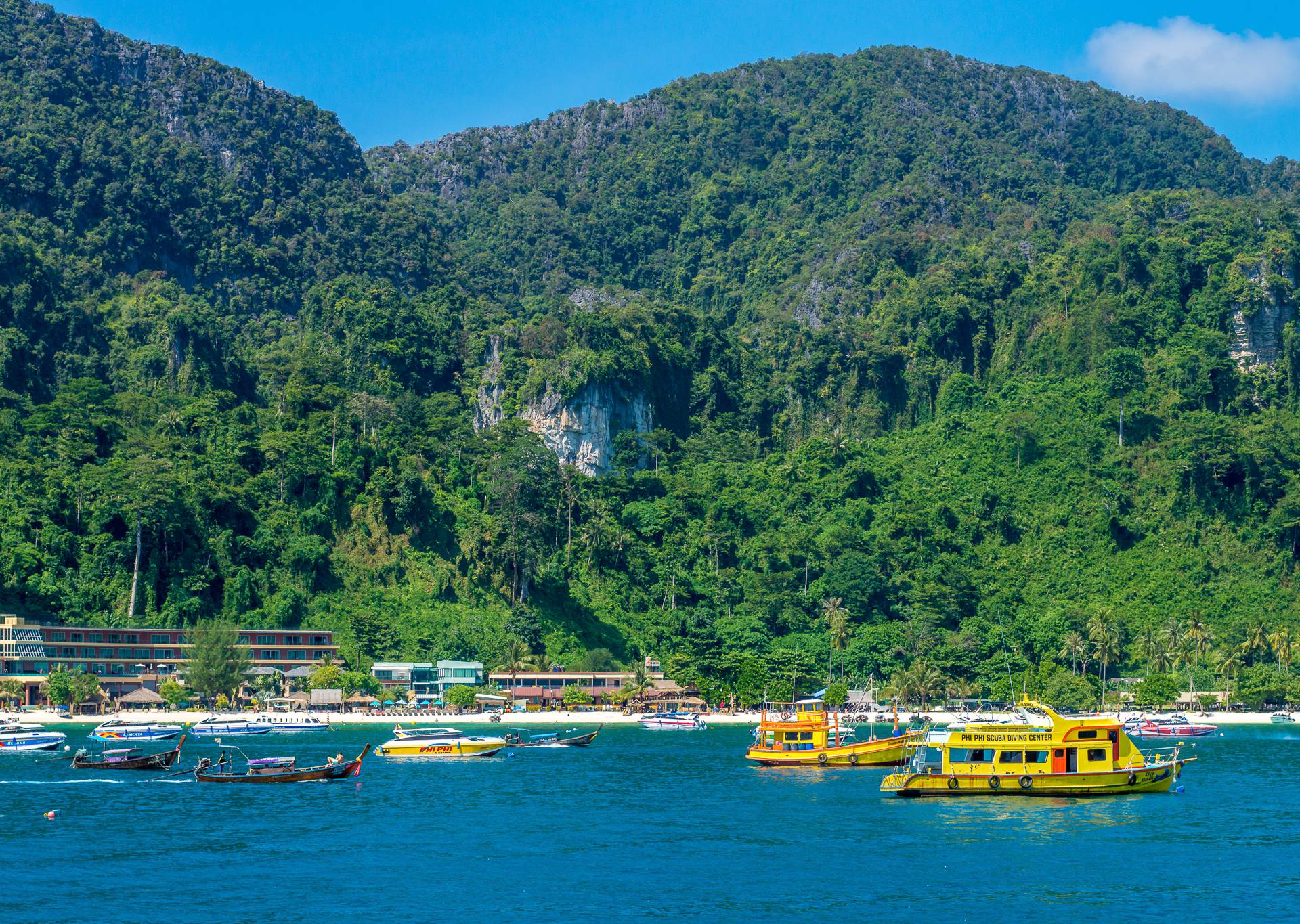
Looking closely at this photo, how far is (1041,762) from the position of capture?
80500 millimetres

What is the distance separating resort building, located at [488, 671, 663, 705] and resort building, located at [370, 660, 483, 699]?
9.69ft

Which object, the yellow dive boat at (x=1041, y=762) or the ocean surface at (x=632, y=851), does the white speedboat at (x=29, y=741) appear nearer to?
the ocean surface at (x=632, y=851)

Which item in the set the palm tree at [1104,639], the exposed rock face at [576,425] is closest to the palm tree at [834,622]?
the palm tree at [1104,639]

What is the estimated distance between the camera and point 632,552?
180m

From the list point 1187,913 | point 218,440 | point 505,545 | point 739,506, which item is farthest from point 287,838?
point 739,506

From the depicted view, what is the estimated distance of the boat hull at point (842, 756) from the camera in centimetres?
10344

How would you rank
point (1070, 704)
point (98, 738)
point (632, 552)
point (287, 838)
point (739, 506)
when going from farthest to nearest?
point (739, 506), point (632, 552), point (1070, 704), point (98, 738), point (287, 838)

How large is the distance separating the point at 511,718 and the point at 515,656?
12.1 m

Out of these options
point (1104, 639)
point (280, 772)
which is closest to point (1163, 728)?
point (1104, 639)

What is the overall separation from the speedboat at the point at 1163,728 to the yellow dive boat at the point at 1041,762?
56.9 metres

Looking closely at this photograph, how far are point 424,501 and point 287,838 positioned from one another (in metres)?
98.2

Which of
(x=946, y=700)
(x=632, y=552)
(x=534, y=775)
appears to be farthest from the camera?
(x=632, y=552)

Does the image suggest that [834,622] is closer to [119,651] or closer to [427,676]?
[427,676]

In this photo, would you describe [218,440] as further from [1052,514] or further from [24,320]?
[1052,514]
